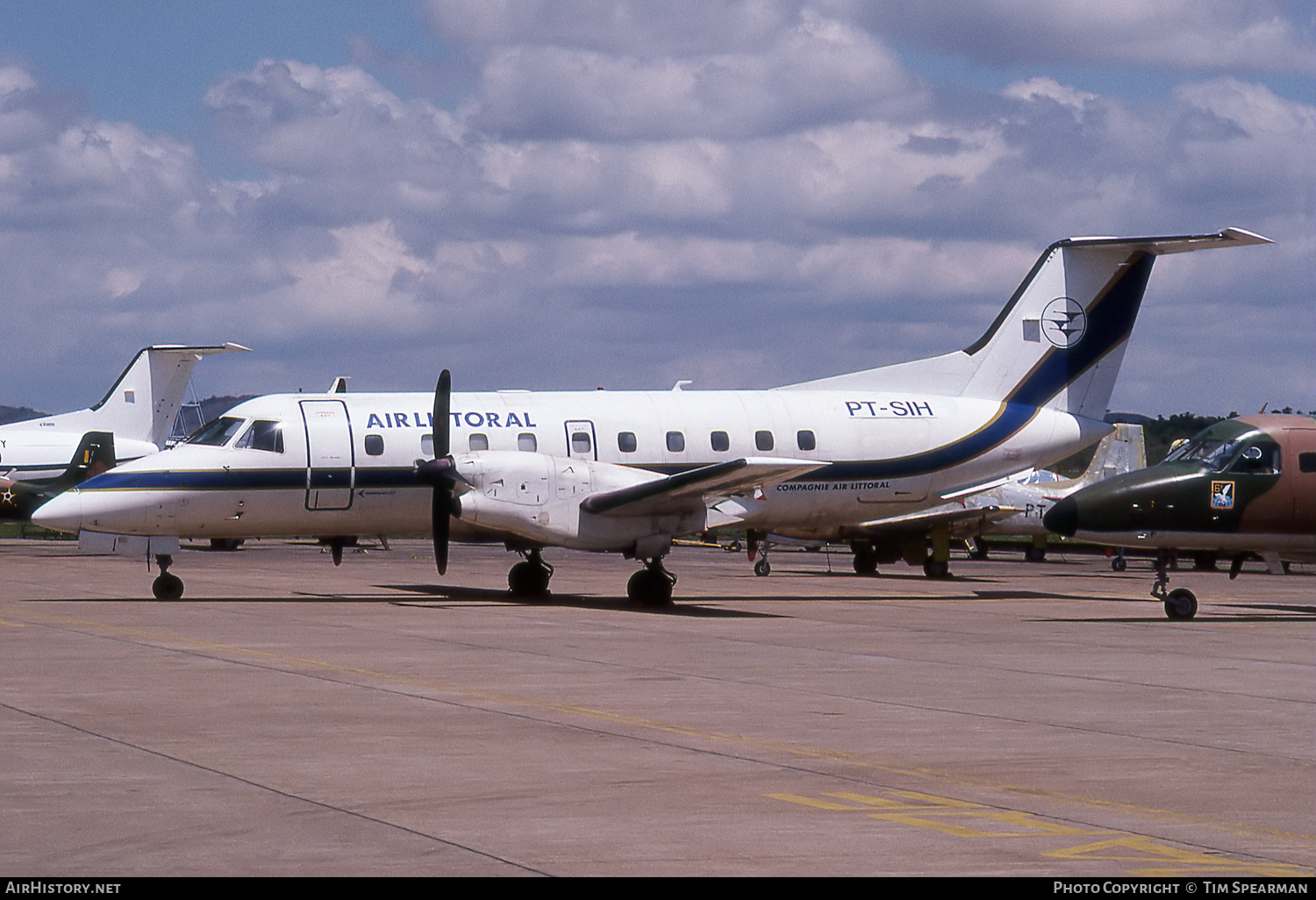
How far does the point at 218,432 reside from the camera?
86.9 ft

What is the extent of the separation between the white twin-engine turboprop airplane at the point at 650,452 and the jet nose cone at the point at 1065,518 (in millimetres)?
3564

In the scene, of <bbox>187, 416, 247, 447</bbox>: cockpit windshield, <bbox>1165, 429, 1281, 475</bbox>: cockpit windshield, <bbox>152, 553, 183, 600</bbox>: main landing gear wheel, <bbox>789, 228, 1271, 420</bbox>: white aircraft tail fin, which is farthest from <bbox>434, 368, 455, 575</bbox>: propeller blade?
<bbox>1165, 429, 1281, 475</bbox>: cockpit windshield

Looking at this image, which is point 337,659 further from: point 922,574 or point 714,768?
point 922,574

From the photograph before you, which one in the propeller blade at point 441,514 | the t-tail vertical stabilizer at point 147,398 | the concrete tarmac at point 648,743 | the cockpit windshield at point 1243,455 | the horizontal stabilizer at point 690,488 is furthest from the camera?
the t-tail vertical stabilizer at point 147,398

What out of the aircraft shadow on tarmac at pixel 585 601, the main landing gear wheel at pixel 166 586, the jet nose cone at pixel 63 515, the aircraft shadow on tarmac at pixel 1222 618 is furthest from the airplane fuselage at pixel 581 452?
the aircraft shadow on tarmac at pixel 1222 618

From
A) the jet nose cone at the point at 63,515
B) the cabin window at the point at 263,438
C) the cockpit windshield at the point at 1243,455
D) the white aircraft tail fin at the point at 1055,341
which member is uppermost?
the white aircraft tail fin at the point at 1055,341

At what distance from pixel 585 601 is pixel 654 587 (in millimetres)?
2096

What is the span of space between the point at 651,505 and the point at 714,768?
14.8 m

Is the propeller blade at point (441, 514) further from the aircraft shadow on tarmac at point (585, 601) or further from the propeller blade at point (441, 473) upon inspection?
the aircraft shadow on tarmac at point (585, 601)

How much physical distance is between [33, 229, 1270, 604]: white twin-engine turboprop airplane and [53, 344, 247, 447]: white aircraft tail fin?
99.9 ft

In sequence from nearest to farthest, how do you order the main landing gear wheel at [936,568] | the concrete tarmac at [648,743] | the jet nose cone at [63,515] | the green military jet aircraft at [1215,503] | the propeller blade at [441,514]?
the concrete tarmac at [648,743], the green military jet aircraft at [1215,503], the jet nose cone at [63,515], the propeller blade at [441,514], the main landing gear wheel at [936,568]

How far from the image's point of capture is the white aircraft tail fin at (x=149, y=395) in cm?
5684

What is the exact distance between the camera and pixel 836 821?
8.88 meters

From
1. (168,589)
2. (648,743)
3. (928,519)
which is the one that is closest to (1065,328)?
(928,519)
